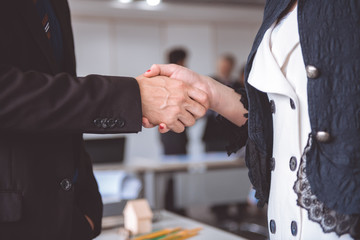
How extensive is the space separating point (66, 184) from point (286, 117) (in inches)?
19.0

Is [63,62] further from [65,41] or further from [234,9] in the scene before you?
[234,9]

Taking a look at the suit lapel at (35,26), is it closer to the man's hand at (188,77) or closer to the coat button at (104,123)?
the coat button at (104,123)

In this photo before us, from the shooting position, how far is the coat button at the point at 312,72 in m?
0.71

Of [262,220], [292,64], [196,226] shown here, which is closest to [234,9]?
[262,220]

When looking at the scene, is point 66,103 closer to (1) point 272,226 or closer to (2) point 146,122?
(2) point 146,122

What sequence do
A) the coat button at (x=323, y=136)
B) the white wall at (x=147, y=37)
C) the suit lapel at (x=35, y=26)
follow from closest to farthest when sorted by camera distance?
1. the coat button at (x=323, y=136)
2. the suit lapel at (x=35, y=26)
3. the white wall at (x=147, y=37)

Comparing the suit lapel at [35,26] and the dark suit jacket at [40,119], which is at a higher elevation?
the suit lapel at [35,26]

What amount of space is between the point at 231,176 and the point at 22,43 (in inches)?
133

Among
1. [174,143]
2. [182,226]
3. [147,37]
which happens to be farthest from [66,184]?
[147,37]

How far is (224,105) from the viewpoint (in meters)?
1.08

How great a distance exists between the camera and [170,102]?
103 cm

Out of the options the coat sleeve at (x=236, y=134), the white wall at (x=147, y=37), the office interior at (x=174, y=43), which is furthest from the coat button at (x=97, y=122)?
the white wall at (x=147, y=37)

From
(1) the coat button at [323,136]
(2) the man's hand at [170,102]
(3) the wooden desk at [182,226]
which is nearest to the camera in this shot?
(1) the coat button at [323,136]

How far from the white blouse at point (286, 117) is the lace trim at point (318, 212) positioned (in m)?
0.01
